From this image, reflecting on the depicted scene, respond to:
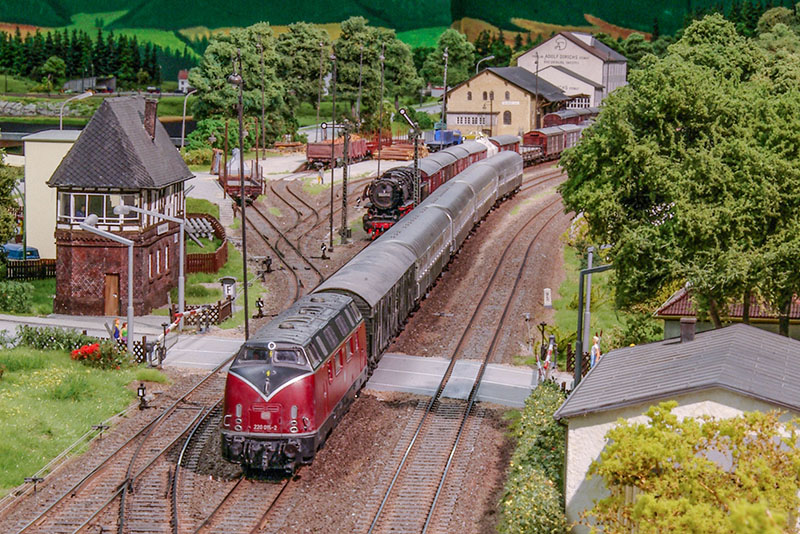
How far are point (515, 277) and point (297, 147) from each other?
49.5m

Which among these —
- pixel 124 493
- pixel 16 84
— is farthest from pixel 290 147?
pixel 16 84

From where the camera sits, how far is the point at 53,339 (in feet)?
128

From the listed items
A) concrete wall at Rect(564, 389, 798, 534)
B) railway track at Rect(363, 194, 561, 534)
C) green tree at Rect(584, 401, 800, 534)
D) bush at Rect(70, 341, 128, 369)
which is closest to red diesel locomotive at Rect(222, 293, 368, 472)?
railway track at Rect(363, 194, 561, 534)

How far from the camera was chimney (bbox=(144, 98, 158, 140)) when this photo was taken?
47031 mm

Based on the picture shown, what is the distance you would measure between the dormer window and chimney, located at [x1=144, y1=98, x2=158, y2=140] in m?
4.13

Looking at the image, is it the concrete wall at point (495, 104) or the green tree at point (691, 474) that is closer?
the green tree at point (691, 474)

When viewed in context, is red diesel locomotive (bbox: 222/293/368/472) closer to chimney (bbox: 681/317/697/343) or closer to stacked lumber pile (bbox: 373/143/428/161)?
chimney (bbox: 681/317/697/343)

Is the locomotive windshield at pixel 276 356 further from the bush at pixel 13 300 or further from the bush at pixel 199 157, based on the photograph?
the bush at pixel 199 157

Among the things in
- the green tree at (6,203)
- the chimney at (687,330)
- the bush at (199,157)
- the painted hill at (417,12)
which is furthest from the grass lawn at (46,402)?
the painted hill at (417,12)

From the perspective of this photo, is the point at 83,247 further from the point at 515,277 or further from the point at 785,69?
the point at 785,69

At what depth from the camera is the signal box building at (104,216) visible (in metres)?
45.0

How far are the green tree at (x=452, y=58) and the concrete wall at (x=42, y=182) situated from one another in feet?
355

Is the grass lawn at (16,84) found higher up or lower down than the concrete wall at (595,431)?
higher up

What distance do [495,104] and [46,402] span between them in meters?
87.6
